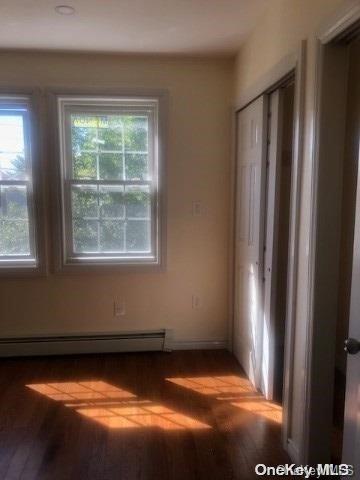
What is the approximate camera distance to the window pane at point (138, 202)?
3348 millimetres

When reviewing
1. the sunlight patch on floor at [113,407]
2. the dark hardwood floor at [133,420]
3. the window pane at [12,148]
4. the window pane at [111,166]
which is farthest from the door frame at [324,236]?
the window pane at [12,148]

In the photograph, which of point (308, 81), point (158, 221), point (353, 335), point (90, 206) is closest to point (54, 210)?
point (90, 206)

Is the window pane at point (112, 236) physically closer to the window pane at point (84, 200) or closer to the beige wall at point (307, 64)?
the window pane at point (84, 200)

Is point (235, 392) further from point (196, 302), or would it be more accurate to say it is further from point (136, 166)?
point (136, 166)

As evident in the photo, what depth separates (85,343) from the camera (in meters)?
3.39

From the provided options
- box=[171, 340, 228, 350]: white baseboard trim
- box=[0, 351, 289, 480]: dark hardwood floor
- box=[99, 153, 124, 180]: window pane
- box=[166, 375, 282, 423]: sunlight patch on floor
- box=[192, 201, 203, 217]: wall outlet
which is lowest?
box=[166, 375, 282, 423]: sunlight patch on floor

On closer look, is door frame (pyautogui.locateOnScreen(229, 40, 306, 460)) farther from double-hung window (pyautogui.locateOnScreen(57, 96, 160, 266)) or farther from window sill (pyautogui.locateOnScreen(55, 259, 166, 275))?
window sill (pyautogui.locateOnScreen(55, 259, 166, 275))

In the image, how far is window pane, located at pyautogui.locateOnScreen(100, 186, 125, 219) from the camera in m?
3.33

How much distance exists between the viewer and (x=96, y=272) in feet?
11.0

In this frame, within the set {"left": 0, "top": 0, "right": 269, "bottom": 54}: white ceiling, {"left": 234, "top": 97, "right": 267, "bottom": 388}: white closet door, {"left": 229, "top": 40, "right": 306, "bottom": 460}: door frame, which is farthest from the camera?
{"left": 234, "top": 97, "right": 267, "bottom": 388}: white closet door

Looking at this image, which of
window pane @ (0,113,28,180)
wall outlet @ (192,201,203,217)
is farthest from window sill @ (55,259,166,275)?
window pane @ (0,113,28,180)

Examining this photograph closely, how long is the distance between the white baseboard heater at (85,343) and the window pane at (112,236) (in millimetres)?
790

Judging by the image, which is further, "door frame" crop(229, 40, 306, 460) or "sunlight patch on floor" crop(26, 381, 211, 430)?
"sunlight patch on floor" crop(26, 381, 211, 430)

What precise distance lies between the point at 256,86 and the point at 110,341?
2446 millimetres
